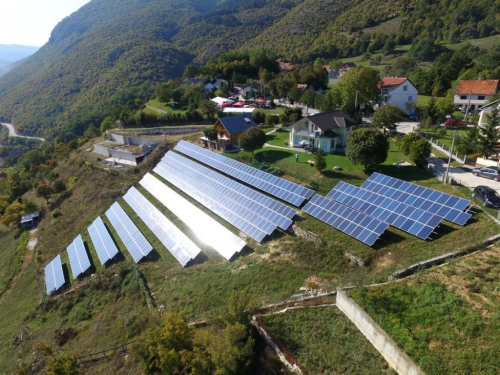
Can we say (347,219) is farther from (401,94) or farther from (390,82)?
(390,82)

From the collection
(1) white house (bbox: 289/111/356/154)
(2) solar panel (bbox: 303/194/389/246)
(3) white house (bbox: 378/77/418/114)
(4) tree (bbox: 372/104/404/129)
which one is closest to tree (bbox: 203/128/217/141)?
(1) white house (bbox: 289/111/356/154)

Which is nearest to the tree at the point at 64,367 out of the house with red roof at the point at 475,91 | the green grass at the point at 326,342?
the green grass at the point at 326,342

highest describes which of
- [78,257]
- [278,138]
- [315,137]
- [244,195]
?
[315,137]

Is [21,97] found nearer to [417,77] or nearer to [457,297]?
[417,77]

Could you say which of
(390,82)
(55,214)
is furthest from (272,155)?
(55,214)

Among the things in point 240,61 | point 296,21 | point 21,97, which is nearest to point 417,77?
point 240,61

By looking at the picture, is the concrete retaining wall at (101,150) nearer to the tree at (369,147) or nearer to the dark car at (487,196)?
the tree at (369,147)

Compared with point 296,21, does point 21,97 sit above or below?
below
